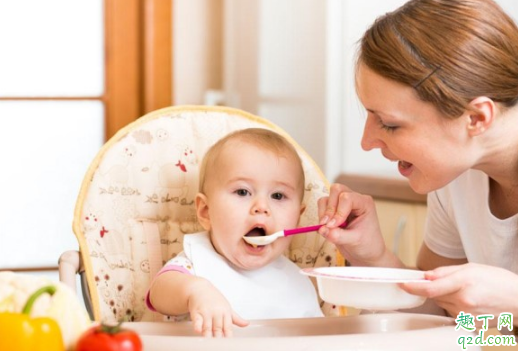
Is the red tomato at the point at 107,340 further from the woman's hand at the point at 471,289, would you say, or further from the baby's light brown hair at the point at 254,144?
the baby's light brown hair at the point at 254,144

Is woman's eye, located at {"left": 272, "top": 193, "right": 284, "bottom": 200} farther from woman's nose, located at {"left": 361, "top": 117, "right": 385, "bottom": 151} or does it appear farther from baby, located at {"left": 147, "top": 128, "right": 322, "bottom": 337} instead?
woman's nose, located at {"left": 361, "top": 117, "right": 385, "bottom": 151}

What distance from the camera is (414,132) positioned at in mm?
1382

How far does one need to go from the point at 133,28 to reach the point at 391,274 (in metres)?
2.19

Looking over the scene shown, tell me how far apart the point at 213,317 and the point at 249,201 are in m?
0.35

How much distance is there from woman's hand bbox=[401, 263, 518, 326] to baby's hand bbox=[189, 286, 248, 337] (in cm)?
26

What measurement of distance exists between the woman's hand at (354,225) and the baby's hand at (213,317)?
321 mm

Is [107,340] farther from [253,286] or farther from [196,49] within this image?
[196,49]

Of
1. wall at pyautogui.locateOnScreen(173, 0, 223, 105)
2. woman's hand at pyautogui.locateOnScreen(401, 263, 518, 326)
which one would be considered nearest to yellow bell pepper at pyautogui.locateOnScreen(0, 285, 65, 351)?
woman's hand at pyautogui.locateOnScreen(401, 263, 518, 326)

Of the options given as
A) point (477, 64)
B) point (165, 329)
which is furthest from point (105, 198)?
point (477, 64)

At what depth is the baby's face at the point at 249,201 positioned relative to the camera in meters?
1.50

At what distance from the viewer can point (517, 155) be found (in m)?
1.48

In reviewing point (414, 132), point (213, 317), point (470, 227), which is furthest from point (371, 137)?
point (213, 317)

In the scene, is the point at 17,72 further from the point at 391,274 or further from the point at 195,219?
the point at 391,274

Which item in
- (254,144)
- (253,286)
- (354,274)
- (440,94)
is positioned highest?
(440,94)
